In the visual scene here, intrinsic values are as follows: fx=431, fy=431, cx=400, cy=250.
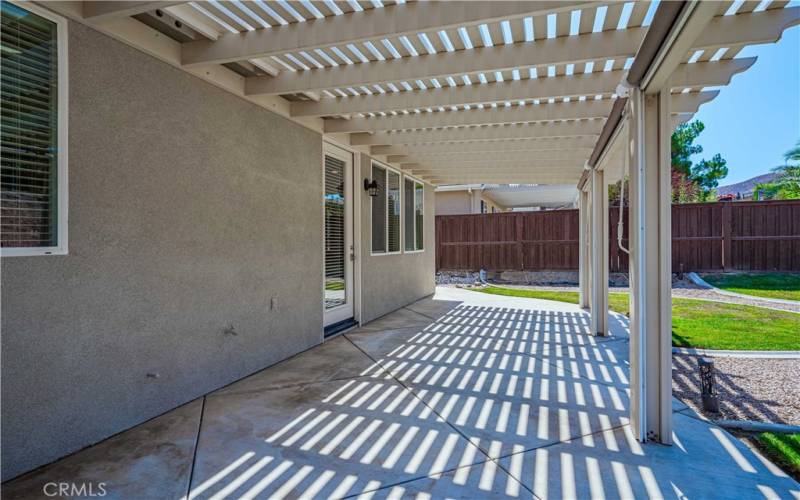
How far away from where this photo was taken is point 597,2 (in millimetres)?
2551

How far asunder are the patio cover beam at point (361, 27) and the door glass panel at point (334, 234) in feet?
8.88

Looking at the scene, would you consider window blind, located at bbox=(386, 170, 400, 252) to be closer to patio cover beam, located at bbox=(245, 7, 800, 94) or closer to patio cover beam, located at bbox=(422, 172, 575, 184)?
patio cover beam, located at bbox=(422, 172, 575, 184)

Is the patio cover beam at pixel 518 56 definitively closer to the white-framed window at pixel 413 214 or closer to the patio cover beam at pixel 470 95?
the patio cover beam at pixel 470 95

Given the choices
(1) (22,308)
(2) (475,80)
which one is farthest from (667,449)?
(1) (22,308)

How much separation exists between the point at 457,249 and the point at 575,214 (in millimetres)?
3753

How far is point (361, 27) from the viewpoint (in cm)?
298

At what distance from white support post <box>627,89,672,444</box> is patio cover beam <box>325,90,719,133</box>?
1937 mm

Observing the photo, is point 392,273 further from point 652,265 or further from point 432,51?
point 652,265

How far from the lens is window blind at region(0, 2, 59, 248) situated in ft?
7.98

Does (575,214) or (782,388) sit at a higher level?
(575,214)

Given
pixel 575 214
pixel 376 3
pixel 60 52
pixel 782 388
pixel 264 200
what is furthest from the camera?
pixel 575 214

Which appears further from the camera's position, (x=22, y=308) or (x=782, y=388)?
(x=782, y=388)

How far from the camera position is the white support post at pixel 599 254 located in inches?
226

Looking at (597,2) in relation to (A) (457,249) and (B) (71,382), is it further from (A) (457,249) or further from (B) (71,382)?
(A) (457,249)
